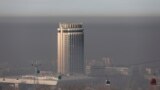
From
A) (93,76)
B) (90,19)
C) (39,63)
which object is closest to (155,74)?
(93,76)

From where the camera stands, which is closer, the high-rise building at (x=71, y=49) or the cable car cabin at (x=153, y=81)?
the cable car cabin at (x=153, y=81)

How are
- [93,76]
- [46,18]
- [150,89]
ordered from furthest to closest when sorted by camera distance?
[46,18] → [93,76] → [150,89]

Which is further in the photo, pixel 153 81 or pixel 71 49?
pixel 71 49

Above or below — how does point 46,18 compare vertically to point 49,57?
above

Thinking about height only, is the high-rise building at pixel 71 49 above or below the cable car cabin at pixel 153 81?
above

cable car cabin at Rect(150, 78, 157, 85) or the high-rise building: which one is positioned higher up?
the high-rise building

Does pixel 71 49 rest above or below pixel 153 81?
above

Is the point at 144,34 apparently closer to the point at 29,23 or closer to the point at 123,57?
the point at 123,57

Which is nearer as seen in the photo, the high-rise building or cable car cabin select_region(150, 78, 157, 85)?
cable car cabin select_region(150, 78, 157, 85)
